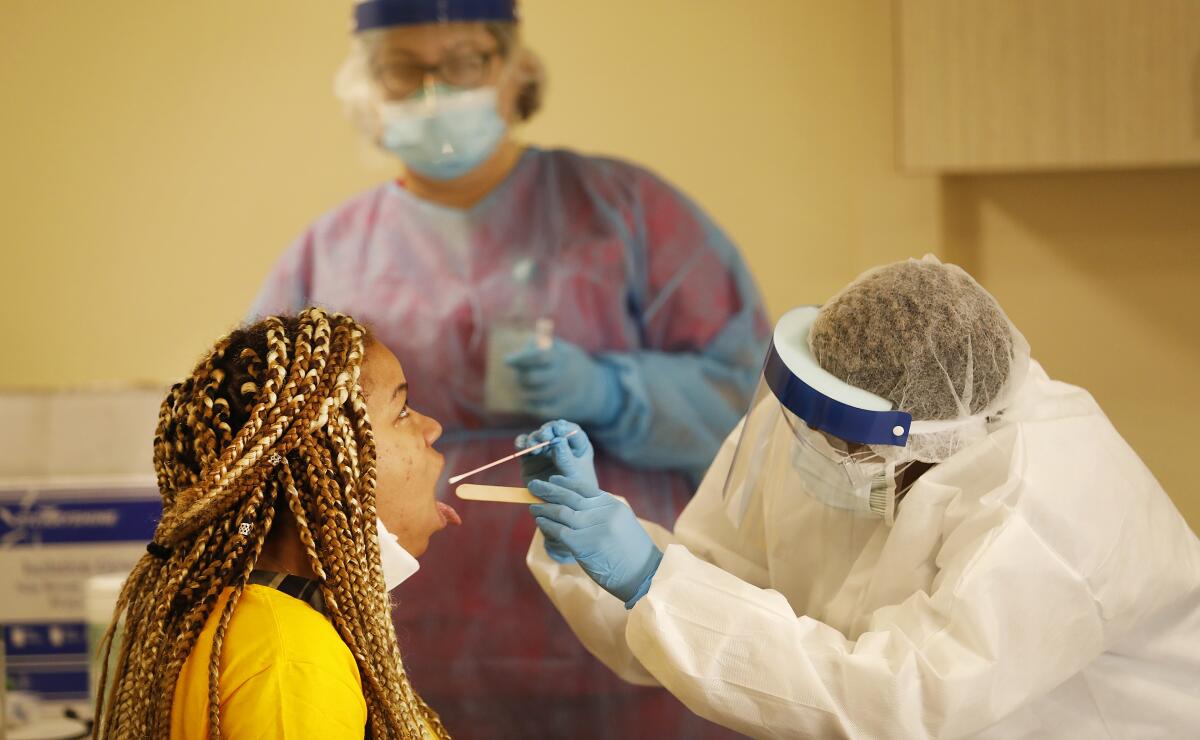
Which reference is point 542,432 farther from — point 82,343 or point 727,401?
point 82,343

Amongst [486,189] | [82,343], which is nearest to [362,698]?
[486,189]

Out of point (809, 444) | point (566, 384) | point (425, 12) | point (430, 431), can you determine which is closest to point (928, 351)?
point (809, 444)

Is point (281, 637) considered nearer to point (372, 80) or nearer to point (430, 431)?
point (430, 431)

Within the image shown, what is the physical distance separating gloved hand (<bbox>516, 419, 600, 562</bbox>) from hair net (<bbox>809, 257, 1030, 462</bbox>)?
14.3 inches

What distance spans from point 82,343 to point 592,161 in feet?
3.68

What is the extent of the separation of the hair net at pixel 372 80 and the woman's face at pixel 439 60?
12 mm

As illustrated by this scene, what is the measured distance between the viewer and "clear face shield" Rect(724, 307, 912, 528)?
125 cm

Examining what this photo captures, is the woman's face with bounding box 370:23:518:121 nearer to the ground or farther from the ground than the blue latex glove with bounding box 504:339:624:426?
farther from the ground

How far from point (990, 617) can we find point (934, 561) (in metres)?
0.17

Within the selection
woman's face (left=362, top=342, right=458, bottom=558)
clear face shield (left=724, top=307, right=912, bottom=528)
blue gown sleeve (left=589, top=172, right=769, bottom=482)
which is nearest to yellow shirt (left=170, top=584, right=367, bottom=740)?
woman's face (left=362, top=342, right=458, bottom=558)

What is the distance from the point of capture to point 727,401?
2096 mm

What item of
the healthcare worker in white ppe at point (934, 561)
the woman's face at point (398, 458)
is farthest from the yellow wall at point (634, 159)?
the woman's face at point (398, 458)

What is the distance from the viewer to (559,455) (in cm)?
145

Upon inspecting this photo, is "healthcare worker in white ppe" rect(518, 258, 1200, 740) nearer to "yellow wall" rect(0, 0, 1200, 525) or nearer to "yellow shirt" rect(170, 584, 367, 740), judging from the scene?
"yellow shirt" rect(170, 584, 367, 740)
